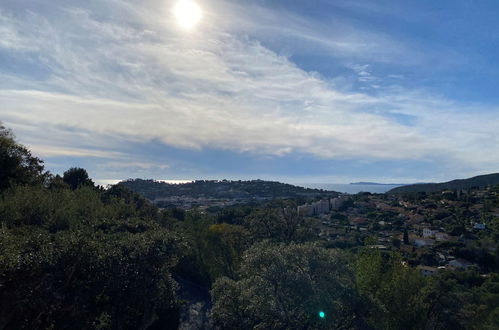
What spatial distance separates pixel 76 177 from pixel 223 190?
94.7 metres

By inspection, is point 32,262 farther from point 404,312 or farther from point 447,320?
point 447,320

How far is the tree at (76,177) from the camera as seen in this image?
48.3 meters

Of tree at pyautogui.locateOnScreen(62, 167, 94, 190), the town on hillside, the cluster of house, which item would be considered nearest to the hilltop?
the cluster of house

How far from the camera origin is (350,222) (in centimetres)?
6356

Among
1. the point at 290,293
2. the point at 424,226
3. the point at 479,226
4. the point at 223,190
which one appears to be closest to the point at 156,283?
the point at 290,293

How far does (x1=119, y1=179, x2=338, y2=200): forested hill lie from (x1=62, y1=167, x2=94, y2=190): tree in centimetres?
6963

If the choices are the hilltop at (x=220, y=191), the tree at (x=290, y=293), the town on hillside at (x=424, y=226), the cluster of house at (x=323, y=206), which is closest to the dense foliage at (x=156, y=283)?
the tree at (x=290, y=293)

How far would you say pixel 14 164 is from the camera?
25.8m

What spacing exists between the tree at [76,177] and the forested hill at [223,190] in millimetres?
69631

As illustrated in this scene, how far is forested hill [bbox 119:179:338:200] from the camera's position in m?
127

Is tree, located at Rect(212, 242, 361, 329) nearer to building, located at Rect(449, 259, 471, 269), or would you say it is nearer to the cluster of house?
building, located at Rect(449, 259, 471, 269)

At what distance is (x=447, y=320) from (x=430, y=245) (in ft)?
89.9

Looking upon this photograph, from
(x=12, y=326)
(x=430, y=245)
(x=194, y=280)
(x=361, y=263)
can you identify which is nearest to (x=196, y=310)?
(x=194, y=280)

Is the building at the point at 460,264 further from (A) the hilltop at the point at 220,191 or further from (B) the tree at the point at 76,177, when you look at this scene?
(A) the hilltop at the point at 220,191
